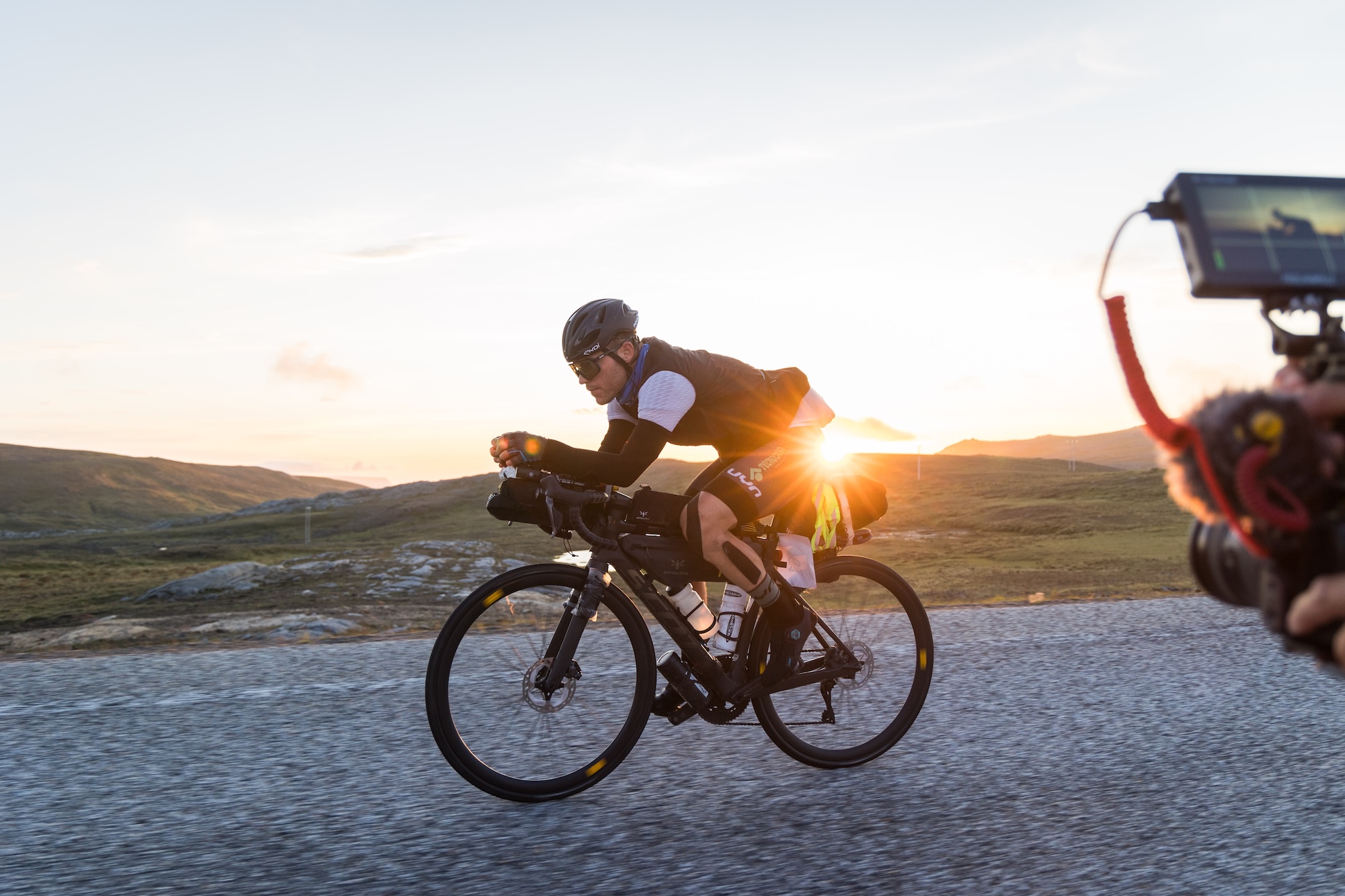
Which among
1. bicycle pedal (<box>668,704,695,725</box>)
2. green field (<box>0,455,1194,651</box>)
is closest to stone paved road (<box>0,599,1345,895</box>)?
bicycle pedal (<box>668,704,695,725</box>)

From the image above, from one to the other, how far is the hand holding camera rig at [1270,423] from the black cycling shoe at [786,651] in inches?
111

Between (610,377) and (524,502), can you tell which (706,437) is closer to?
(610,377)

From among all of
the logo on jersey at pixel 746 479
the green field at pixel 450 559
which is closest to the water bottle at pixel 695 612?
the logo on jersey at pixel 746 479

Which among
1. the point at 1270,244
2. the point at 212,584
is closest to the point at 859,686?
the point at 1270,244

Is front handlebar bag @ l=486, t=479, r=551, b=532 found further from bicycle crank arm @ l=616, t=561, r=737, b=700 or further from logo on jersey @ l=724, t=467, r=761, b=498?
logo on jersey @ l=724, t=467, r=761, b=498

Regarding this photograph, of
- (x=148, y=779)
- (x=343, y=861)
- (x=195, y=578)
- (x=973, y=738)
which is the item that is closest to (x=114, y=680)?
(x=148, y=779)

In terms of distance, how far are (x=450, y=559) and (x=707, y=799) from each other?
3450 cm

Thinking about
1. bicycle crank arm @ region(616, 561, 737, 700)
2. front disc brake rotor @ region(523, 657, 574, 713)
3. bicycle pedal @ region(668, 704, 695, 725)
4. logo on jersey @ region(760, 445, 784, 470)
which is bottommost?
bicycle pedal @ region(668, 704, 695, 725)

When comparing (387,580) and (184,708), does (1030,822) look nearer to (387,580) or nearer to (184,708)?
(184,708)

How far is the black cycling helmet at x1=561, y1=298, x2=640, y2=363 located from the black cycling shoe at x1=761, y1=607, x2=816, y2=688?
1507mm

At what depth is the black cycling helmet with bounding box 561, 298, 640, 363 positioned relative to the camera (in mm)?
4203

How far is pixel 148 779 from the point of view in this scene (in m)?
4.12

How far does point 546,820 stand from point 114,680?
3.66m

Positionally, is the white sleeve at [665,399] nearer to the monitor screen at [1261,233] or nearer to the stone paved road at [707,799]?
the stone paved road at [707,799]
